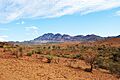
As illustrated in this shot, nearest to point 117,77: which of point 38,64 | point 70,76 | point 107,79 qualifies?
point 107,79

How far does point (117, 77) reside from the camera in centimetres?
2559

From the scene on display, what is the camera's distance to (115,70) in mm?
28047

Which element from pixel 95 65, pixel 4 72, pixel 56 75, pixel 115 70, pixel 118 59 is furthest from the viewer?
pixel 118 59

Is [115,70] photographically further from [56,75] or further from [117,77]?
[56,75]

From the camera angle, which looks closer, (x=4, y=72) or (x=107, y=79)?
(x=4, y=72)

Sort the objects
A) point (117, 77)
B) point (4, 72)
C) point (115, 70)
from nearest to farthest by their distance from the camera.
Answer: point (4, 72)
point (117, 77)
point (115, 70)

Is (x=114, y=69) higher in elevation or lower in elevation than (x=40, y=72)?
lower

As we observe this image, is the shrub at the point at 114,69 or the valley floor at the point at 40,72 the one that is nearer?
the valley floor at the point at 40,72

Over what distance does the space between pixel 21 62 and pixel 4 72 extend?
4.43 metres

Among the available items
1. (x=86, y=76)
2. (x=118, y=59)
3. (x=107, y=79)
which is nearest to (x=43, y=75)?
(x=86, y=76)

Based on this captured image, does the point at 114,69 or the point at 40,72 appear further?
the point at 114,69

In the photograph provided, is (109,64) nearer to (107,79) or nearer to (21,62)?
(107,79)

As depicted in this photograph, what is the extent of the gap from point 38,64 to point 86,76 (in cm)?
466

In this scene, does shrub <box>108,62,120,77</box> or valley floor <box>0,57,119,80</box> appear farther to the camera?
shrub <box>108,62,120,77</box>
